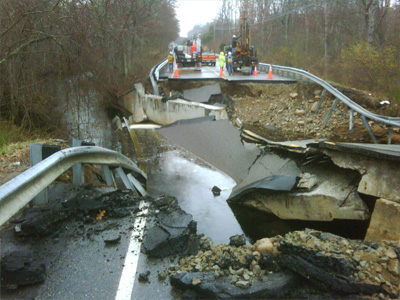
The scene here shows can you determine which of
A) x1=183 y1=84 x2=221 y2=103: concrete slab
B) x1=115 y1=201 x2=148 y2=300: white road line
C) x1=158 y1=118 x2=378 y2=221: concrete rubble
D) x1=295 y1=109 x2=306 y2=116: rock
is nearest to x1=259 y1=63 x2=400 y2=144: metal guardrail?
x1=295 y1=109 x2=306 y2=116: rock

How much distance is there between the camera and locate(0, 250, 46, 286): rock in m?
2.86

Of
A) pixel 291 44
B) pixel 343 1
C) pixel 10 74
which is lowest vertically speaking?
pixel 10 74

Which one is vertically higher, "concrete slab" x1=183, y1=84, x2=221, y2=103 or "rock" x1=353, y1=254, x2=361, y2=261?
"concrete slab" x1=183, y1=84, x2=221, y2=103

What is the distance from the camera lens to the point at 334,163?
19.5ft

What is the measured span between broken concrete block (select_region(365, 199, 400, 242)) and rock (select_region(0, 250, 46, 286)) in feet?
13.6

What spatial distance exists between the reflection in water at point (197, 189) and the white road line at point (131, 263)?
1.92 meters

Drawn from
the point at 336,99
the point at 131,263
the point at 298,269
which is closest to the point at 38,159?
the point at 131,263

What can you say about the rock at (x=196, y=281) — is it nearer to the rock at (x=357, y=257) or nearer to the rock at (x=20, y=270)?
the rock at (x=20, y=270)

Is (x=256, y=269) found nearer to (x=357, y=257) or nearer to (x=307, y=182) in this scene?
(x=357, y=257)

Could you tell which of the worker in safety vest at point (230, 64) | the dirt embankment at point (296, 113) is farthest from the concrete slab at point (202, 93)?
the worker in safety vest at point (230, 64)

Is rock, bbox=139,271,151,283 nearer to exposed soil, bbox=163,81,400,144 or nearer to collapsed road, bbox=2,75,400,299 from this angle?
collapsed road, bbox=2,75,400,299

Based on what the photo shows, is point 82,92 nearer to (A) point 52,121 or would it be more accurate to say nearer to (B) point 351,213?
(A) point 52,121

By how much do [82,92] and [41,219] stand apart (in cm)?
1156

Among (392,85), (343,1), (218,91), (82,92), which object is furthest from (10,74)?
(343,1)
